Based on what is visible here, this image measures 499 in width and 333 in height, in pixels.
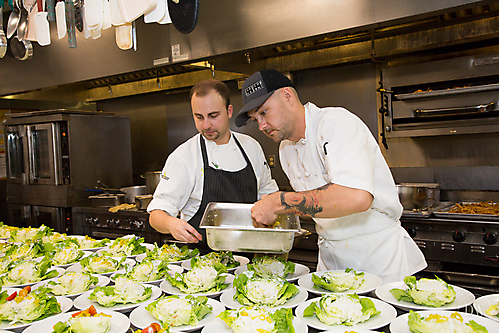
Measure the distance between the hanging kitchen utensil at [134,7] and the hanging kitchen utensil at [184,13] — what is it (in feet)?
0.57

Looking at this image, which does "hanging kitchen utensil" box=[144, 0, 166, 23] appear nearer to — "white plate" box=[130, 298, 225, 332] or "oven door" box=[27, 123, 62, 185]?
"white plate" box=[130, 298, 225, 332]

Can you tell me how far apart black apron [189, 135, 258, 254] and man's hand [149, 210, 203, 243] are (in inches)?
10.9

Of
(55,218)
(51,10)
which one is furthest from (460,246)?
(55,218)

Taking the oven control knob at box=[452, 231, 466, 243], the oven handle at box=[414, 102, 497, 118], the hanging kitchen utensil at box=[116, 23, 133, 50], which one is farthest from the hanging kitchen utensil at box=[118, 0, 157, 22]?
the oven handle at box=[414, 102, 497, 118]

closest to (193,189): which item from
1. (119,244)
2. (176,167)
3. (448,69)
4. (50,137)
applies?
(176,167)

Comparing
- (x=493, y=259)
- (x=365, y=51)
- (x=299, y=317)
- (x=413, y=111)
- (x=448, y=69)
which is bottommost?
(x=493, y=259)

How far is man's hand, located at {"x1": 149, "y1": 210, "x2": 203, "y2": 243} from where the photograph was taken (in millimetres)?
1846

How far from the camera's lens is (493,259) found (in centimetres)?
280

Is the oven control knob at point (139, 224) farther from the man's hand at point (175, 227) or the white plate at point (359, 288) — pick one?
the white plate at point (359, 288)

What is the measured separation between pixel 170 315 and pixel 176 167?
3.78ft

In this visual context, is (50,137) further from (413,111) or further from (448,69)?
(448,69)

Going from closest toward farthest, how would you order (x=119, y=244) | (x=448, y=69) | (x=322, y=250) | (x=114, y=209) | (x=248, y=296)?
(x=248, y=296) < (x=322, y=250) < (x=119, y=244) < (x=448, y=69) < (x=114, y=209)

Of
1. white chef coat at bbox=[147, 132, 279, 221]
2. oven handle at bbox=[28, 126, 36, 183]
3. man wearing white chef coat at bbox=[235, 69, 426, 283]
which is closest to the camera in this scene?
man wearing white chef coat at bbox=[235, 69, 426, 283]

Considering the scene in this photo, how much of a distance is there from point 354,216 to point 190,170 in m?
0.96
